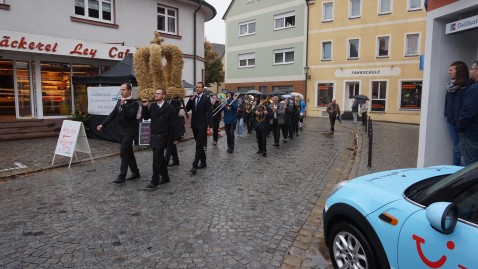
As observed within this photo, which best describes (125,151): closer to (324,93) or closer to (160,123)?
(160,123)

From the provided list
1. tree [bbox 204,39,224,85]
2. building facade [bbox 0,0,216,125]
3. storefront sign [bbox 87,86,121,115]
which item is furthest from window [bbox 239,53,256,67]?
storefront sign [bbox 87,86,121,115]

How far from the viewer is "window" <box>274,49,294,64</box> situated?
30.3 m

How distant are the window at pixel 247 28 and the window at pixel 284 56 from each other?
355 cm

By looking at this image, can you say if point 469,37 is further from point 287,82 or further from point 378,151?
point 287,82

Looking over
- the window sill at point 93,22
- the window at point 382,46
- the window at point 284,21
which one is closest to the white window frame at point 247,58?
the window at point 284,21

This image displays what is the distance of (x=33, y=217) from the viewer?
16.4 feet

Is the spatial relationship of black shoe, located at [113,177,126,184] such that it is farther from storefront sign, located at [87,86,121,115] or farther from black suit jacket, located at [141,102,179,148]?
storefront sign, located at [87,86,121,115]

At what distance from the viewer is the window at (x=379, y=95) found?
25641 mm

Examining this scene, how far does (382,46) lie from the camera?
25.6m

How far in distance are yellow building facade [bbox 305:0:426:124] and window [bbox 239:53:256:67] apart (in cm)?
606

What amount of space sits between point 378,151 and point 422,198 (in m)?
8.43

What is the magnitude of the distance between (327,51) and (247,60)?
8.33 meters

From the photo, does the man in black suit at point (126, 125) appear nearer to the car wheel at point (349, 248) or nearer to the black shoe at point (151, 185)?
the black shoe at point (151, 185)

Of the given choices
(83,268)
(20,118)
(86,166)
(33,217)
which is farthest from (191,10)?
(83,268)
